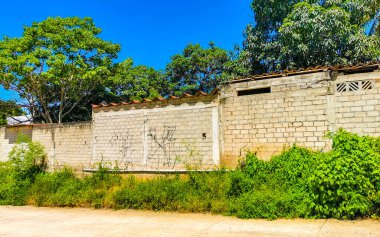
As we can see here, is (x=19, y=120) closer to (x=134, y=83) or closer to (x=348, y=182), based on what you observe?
(x=134, y=83)

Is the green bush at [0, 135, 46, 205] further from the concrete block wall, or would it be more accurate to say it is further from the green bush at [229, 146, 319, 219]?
the concrete block wall

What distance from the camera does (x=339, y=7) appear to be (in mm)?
13195

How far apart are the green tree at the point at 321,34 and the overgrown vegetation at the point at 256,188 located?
7519 millimetres

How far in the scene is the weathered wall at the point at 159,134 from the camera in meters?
8.88

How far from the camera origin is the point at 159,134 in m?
9.66

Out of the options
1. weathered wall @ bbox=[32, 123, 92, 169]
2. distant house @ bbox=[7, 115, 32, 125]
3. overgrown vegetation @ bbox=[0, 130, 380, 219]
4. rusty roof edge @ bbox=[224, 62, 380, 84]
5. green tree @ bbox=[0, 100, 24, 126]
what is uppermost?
green tree @ bbox=[0, 100, 24, 126]

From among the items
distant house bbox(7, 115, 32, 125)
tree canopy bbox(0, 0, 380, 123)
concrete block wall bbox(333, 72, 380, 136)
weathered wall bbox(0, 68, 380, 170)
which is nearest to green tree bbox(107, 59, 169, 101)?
tree canopy bbox(0, 0, 380, 123)

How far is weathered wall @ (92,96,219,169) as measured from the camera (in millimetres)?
8883

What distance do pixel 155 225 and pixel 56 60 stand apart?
1144 cm

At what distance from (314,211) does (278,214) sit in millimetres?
682

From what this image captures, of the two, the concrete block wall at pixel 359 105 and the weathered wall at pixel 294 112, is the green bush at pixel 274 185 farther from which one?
the concrete block wall at pixel 359 105

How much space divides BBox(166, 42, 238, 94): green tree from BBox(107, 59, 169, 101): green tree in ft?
2.66

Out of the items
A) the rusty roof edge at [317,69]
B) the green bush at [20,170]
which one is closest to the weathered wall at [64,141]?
the green bush at [20,170]

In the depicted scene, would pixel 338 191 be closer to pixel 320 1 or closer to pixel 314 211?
pixel 314 211
